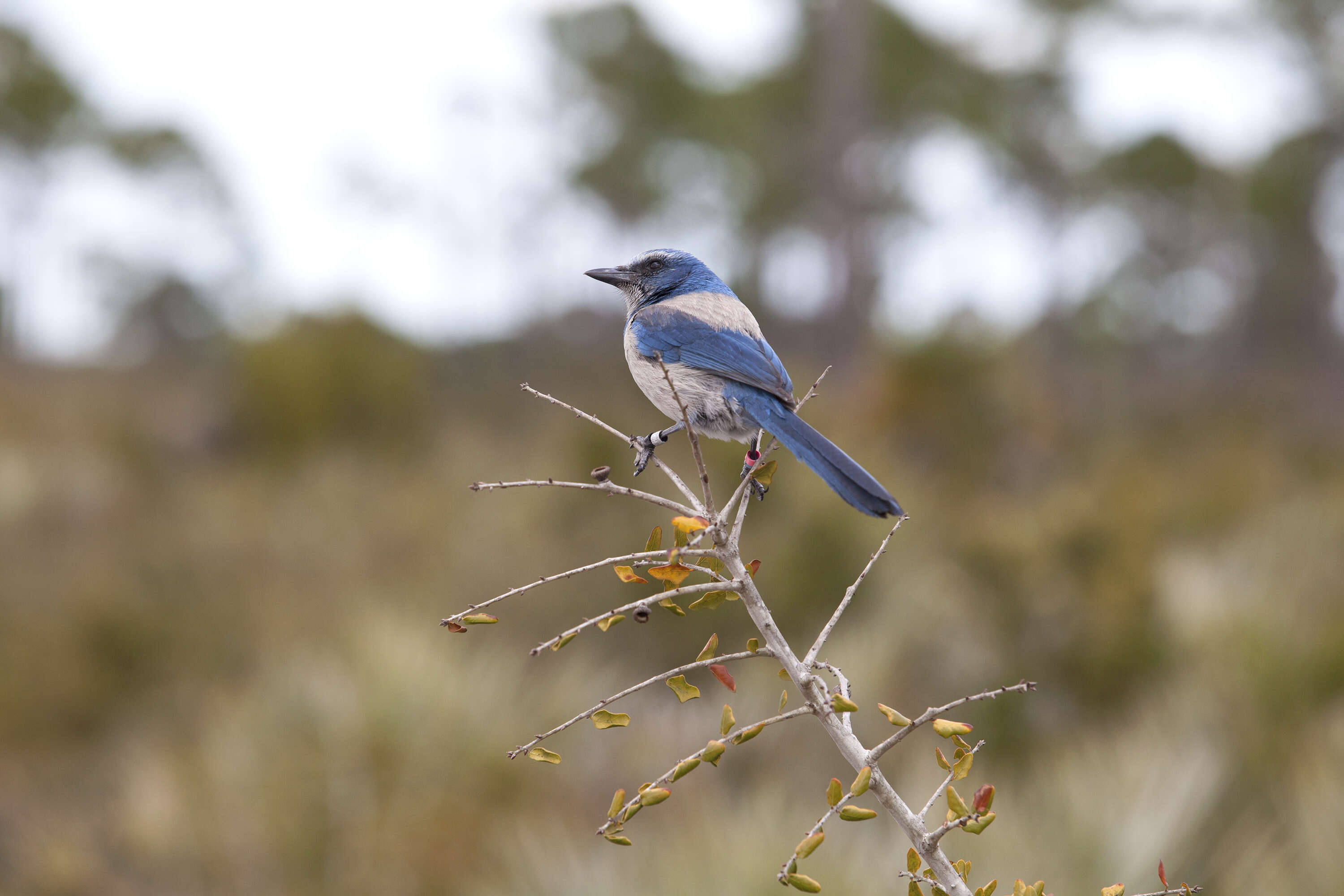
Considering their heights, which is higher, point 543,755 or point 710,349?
point 710,349

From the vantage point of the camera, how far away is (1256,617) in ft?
19.6

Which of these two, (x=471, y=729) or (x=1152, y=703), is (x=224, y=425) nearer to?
(x=471, y=729)

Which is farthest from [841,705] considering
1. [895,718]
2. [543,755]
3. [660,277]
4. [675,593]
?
[660,277]

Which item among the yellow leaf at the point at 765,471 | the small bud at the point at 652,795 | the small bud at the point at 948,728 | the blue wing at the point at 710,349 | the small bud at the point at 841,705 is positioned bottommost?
the small bud at the point at 652,795

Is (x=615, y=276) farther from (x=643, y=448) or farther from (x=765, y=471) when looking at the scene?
(x=765, y=471)

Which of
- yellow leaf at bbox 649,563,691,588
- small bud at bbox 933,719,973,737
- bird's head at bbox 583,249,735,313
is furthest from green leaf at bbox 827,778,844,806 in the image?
bird's head at bbox 583,249,735,313

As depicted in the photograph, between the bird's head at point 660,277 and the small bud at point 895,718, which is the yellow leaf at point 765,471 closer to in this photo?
the small bud at point 895,718

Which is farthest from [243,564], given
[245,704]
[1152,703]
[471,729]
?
[1152,703]

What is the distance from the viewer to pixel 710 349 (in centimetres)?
146

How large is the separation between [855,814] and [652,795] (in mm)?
198

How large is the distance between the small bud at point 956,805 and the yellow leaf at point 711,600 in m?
0.30

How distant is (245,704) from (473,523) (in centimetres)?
382

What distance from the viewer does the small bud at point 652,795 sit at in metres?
0.92

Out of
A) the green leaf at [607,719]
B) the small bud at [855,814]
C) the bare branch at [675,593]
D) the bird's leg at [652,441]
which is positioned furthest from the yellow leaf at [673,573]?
the bird's leg at [652,441]
